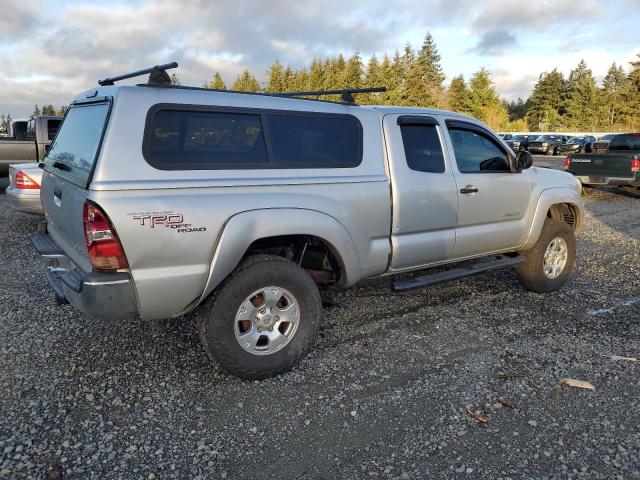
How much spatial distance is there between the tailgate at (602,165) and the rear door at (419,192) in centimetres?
1103

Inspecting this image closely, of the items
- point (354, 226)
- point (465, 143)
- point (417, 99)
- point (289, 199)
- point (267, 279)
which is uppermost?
point (417, 99)

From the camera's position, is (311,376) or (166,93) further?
(311,376)

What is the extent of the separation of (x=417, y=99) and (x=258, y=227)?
170ft

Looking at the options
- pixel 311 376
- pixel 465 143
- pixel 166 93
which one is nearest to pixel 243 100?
pixel 166 93

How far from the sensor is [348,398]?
3314 millimetres

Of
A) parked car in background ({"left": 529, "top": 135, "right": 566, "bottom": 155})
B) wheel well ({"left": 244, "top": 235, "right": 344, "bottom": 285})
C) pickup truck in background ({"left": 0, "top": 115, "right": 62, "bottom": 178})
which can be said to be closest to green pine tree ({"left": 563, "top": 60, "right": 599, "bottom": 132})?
parked car in background ({"left": 529, "top": 135, "right": 566, "bottom": 155})

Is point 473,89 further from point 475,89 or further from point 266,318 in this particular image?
point 266,318

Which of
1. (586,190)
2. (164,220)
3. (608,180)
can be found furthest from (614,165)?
(164,220)

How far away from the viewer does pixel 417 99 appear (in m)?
51.8

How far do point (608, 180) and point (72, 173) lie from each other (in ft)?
45.4

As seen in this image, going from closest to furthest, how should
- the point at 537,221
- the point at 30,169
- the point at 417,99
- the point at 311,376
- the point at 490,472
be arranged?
the point at 490,472 → the point at 311,376 → the point at 537,221 → the point at 30,169 → the point at 417,99

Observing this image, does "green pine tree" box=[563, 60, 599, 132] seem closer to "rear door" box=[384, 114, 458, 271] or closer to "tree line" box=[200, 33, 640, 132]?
"tree line" box=[200, 33, 640, 132]

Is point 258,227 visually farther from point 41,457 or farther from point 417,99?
point 417,99

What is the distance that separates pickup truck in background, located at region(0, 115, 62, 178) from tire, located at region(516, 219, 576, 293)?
1082 cm
